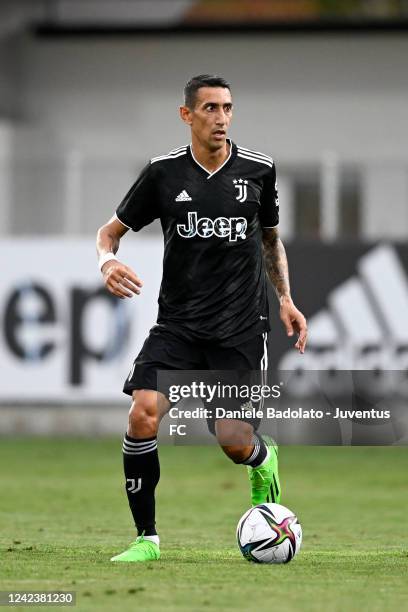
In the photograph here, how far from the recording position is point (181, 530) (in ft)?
36.0

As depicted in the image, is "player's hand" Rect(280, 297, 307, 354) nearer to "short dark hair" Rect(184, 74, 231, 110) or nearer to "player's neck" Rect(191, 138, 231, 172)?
"player's neck" Rect(191, 138, 231, 172)

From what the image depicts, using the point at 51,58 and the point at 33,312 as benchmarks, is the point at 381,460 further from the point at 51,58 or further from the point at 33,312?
the point at 51,58

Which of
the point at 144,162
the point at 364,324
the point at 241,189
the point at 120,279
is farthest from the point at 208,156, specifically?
the point at 144,162

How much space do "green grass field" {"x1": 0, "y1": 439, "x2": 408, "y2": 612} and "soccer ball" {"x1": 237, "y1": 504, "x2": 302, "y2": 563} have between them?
0.10 metres

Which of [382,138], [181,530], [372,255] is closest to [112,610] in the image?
[181,530]

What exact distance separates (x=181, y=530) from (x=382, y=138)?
13.4 metres

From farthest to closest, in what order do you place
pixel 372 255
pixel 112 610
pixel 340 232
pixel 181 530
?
pixel 340 232 < pixel 372 255 < pixel 181 530 < pixel 112 610

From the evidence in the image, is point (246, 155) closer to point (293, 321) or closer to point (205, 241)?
point (205, 241)

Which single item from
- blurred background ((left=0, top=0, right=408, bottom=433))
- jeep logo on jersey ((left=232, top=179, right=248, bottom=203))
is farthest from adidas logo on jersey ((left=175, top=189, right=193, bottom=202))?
blurred background ((left=0, top=0, right=408, bottom=433))

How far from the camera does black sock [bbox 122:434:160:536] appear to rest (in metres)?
8.65

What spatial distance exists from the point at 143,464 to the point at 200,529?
2551 millimetres

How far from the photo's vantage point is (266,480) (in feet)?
29.9

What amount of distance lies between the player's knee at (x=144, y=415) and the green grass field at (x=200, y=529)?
70cm

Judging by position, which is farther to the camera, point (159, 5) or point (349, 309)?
point (159, 5)
